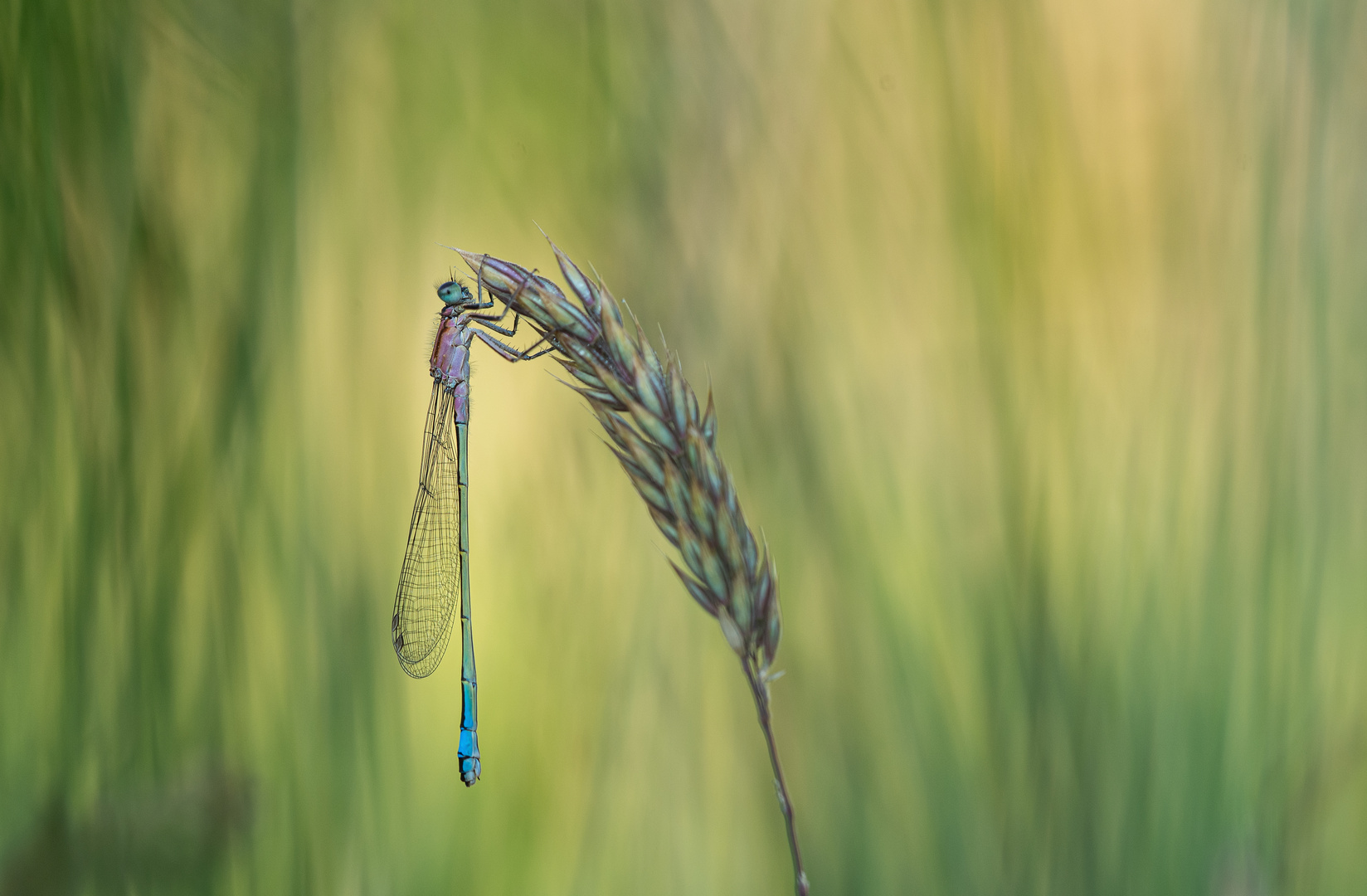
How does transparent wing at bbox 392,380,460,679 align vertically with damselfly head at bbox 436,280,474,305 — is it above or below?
below

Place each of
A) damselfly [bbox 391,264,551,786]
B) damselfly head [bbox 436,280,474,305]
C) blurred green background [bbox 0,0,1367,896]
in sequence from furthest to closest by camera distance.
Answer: damselfly head [bbox 436,280,474,305] < damselfly [bbox 391,264,551,786] < blurred green background [bbox 0,0,1367,896]

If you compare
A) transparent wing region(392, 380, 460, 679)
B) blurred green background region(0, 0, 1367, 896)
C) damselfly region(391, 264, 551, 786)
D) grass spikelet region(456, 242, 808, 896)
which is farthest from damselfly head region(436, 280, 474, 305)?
grass spikelet region(456, 242, 808, 896)

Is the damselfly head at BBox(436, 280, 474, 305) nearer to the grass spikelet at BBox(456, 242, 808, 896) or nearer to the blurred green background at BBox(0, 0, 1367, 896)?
the blurred green background at BBox(0, 0, 1367, 896)

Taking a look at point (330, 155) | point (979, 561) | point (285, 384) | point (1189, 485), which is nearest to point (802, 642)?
point (979, 561)

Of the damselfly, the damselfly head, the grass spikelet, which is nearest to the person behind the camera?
the grass spikelet

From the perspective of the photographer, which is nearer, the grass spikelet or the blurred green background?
the grass spikelet

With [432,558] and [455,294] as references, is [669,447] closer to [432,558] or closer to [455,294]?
[455,294]

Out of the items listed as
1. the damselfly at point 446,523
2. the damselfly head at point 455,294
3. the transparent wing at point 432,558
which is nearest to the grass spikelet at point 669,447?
the damselfly at point 446,523
